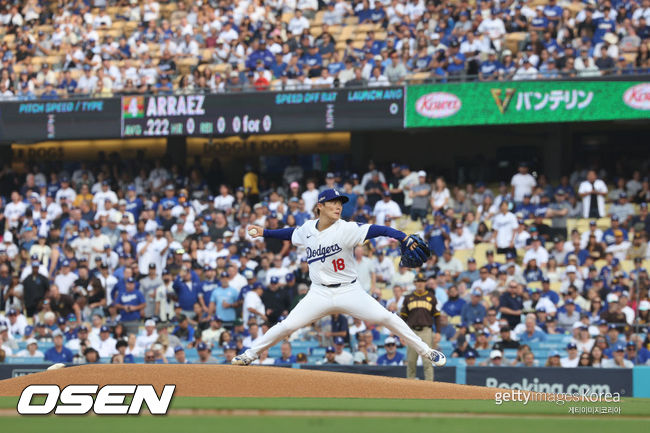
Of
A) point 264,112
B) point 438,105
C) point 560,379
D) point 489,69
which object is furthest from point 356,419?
point 264,112

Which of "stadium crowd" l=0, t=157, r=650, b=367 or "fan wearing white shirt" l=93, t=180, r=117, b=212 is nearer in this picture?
"stadium crowd" l=0, t=157, r=650, b=367

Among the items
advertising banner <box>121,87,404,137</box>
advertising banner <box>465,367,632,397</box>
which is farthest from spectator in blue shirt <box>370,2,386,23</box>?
advertising banner <box>465,367,632,397</box>

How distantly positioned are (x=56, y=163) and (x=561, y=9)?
11065mm

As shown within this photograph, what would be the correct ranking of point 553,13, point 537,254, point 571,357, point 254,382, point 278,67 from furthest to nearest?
1. point 278,67
2. point 553,13
3. point 537,254
4. point 571,357
5. point 254,382

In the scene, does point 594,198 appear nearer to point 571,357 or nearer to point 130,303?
point 571,357

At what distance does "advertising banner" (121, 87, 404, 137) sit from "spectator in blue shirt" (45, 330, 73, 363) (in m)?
6.22

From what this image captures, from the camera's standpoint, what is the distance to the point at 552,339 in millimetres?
14898

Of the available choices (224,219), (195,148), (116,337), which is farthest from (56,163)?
(116,337)

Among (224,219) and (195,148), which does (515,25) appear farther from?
(195,148)

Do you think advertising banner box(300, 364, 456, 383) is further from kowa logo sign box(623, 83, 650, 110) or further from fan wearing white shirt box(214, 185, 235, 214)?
kowa logo sign box(623, 83, 650, 110)

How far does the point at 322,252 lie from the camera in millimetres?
9570

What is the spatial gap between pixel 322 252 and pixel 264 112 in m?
11.2

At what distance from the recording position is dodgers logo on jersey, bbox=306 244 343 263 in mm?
9523

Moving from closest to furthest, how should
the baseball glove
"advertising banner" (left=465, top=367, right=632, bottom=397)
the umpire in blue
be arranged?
the baseball glove
the umpire in blue
"advertising banner" (left=465, top=367, right=632, bottom=397)
